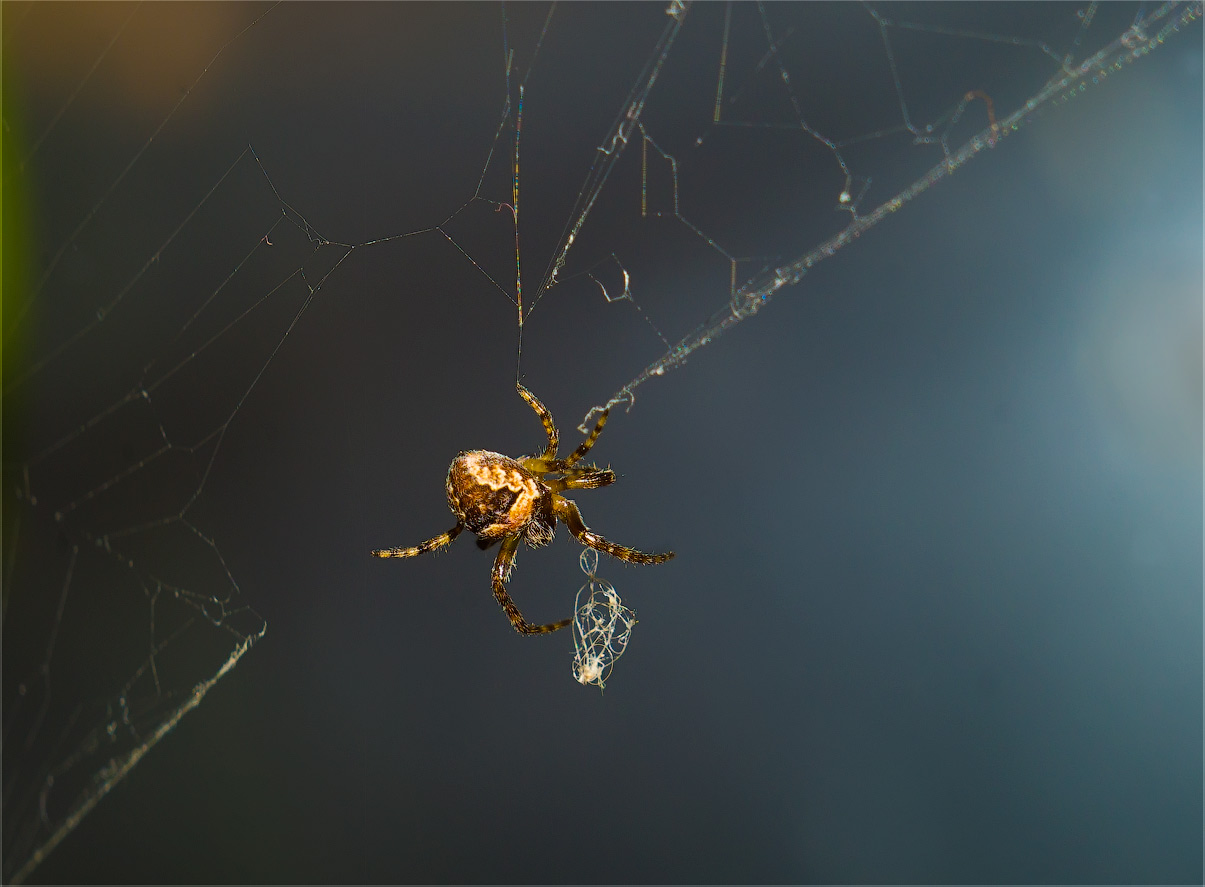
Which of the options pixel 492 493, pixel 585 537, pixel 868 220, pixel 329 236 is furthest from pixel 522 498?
pixel 868 220

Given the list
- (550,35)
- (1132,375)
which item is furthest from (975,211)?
(550,35)

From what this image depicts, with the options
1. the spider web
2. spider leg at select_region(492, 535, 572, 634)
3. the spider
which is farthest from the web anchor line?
spider leg at select_region(492, 535, 572, 634)

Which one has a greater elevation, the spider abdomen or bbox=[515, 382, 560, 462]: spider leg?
bbox=[515, 382, 560, 462]: spider leg

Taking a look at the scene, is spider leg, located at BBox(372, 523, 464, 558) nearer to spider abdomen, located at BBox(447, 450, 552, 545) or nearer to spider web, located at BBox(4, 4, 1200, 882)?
spider abdomen, located at BBox(447, 450, 552, 545)

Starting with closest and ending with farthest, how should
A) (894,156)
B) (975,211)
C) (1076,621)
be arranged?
1. (894,156)
2. (975,211)
3. (1076,621)

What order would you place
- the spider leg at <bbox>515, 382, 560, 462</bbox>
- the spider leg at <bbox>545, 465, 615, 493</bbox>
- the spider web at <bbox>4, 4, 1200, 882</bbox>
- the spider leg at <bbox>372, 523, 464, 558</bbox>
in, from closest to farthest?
the spider leg at <bbox>515, 382, 560, 462</bbox> < the spider leg at <bbox>545, 465, 615, 493</bbox> < the spider leg at <bbox>372, 523, 464, 558</bbox> < the spider web at <bbox>4, 4, 1200, 882</bbox>

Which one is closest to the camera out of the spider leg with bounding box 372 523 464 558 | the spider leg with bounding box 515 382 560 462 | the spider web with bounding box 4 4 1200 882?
the spider leg with bounding box 515 382 560 462

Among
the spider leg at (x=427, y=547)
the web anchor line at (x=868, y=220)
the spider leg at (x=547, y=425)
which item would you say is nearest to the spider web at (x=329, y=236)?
the web anchor line at (x=868, y=220)

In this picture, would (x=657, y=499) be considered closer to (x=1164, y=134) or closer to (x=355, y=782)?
(x=355, y=782)
